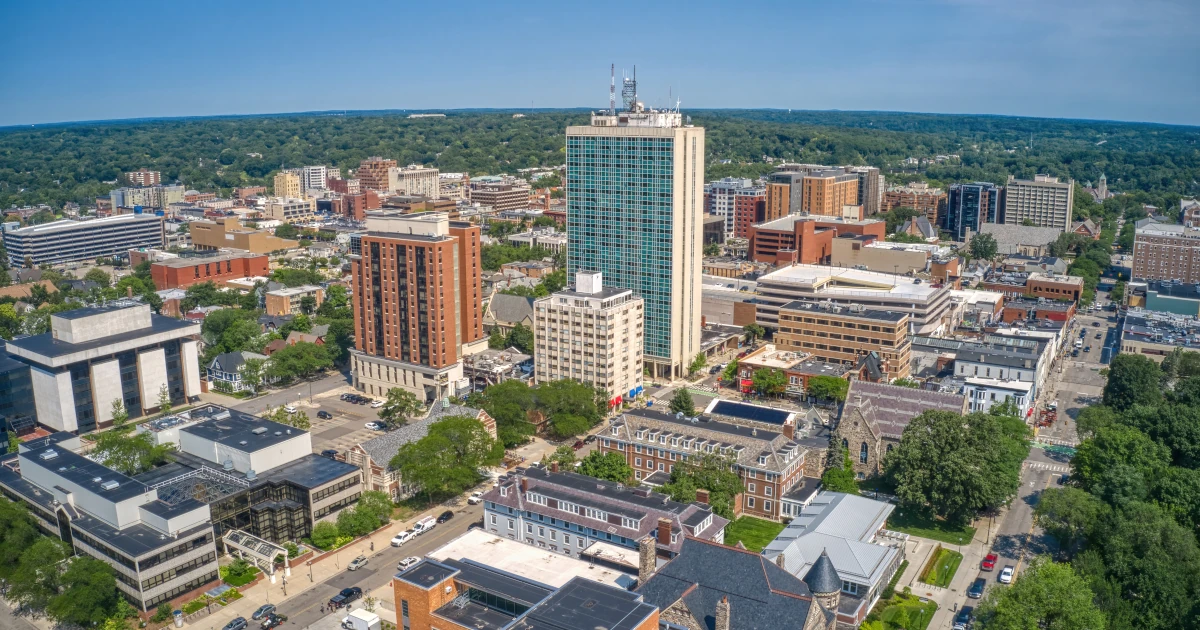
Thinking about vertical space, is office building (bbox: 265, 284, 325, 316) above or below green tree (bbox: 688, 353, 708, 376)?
above

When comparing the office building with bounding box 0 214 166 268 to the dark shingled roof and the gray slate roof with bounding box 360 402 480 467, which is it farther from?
the dark shingled roof

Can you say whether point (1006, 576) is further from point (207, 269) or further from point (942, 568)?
point (207, 269)

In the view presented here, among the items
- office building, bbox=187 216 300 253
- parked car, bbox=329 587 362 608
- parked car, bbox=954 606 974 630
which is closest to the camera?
parked car, bbox=954 606 974 630

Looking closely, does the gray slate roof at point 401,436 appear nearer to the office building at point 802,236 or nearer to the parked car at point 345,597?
the parked car at point 345,597

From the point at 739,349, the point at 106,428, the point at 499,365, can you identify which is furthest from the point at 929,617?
the point at 106,428

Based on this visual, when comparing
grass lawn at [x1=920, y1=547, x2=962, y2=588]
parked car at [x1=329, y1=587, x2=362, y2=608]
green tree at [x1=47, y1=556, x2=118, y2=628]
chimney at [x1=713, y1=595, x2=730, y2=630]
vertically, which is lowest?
grass lawn at [x1=920, y1=547, x2=962, y2=588]

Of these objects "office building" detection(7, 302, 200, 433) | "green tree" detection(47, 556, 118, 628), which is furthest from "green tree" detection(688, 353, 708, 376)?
"green tree" detection(47, 556, 118, 628)
